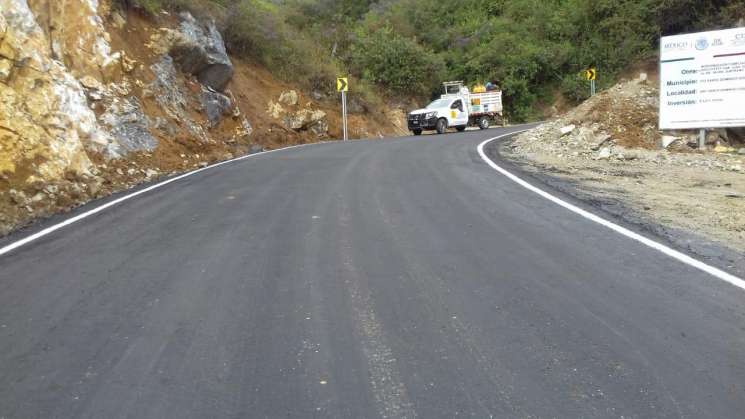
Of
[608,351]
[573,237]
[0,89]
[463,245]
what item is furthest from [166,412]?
[0,89]

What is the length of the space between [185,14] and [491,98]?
Result: 1899 centimetres

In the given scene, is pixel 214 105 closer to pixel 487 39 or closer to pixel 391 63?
pixel 391 63

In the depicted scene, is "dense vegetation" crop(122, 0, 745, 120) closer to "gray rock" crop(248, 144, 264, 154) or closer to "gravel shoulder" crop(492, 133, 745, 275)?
"gray rock" crop(248, 144, 264, 154)

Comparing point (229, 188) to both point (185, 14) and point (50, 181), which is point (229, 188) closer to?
Result: point (50, 181)

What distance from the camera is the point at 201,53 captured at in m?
21.4

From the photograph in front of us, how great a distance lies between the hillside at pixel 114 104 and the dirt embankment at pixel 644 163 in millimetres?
8833

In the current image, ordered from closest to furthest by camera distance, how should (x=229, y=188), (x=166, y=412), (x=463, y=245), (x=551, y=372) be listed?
(x=166, y=412)
(x=551, y=372)
(x=463, y=245)
(x=229, y=188)

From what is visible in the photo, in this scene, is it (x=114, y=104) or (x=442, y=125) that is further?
(x=442, y=125)

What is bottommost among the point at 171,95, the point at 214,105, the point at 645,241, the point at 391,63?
the point at 645,241

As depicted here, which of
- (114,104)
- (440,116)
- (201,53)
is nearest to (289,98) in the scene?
(201,53)

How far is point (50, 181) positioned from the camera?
36.6 ft

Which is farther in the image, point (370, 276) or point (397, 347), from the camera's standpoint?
point (370, 276)

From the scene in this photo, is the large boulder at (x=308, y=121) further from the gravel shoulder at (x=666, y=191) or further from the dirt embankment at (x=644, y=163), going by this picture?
the gravel shoulder at (x=666, y=191)

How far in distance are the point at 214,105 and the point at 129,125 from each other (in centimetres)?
567
